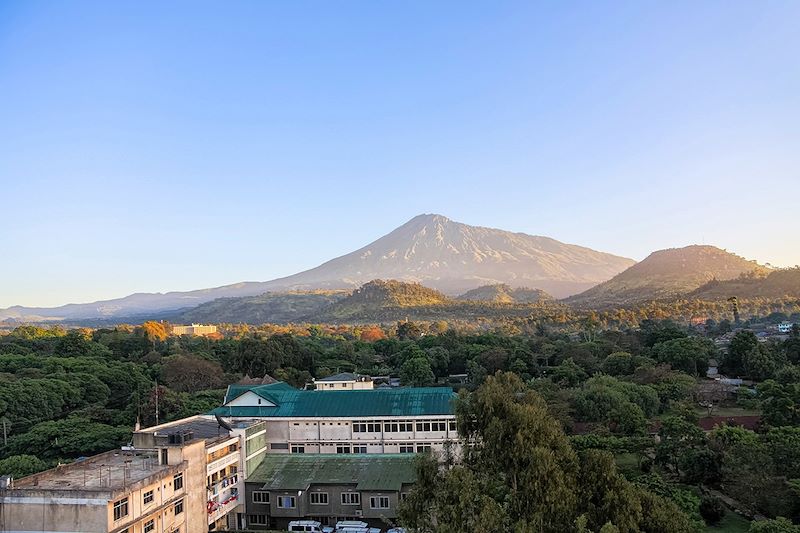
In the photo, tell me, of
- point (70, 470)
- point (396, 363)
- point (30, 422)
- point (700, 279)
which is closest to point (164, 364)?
point (30, 422)

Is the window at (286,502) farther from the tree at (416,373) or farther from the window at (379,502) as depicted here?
the tree at (416,373)

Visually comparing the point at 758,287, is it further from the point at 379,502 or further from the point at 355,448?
the point at 379,502

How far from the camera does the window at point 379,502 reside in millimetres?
20219

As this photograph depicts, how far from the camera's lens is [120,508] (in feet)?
48.1

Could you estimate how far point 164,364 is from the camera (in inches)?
1652

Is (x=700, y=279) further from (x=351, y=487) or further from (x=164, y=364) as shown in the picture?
(x=351, y=487)

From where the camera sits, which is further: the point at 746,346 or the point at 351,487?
the point at 746,346

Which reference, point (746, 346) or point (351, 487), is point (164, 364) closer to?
point (351, 487)

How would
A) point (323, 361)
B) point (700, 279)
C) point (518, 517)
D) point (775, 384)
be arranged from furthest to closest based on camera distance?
point (700, 279) < point (323, 361) < point (775, 384) < point (518, 517)

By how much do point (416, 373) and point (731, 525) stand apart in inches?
969

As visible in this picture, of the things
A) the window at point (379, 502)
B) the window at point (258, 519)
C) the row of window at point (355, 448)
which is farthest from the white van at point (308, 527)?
the row of window at point (355, 448)

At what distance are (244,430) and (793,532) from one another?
15597 millimetres

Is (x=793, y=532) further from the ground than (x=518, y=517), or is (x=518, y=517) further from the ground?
(x=518, y=517)

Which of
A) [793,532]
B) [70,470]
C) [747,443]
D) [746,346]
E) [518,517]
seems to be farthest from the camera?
[746,346]
